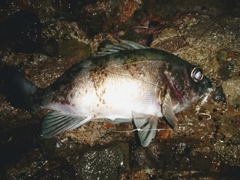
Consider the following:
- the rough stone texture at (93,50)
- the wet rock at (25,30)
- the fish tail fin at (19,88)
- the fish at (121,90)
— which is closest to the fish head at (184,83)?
the fish at (121,90)

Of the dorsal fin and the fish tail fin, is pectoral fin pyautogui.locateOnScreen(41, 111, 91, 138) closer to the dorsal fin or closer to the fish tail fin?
the fish tail fin

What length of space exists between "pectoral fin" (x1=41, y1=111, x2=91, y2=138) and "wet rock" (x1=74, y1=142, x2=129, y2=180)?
558 mm

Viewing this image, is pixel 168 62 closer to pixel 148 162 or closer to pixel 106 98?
pixel 106 98

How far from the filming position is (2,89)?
10.9 ft

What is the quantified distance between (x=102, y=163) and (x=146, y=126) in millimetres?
883

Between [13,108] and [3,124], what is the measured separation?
276 mm

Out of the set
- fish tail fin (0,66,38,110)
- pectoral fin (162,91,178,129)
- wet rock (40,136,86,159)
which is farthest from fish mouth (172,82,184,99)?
fish tail fin (0,66,38,110)

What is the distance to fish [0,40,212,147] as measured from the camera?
2.78 m

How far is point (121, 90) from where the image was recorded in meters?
2.76

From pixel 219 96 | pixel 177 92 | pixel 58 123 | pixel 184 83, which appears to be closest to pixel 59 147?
pixel 58 123

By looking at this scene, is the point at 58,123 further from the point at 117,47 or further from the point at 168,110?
the point at 168,110

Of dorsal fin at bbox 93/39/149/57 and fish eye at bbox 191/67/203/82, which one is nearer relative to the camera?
fish eye at bbox 191/67/203/82

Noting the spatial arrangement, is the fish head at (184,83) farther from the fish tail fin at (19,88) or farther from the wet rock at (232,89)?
the fish tail fin at (19,88)

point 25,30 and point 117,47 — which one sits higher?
point 25,30
